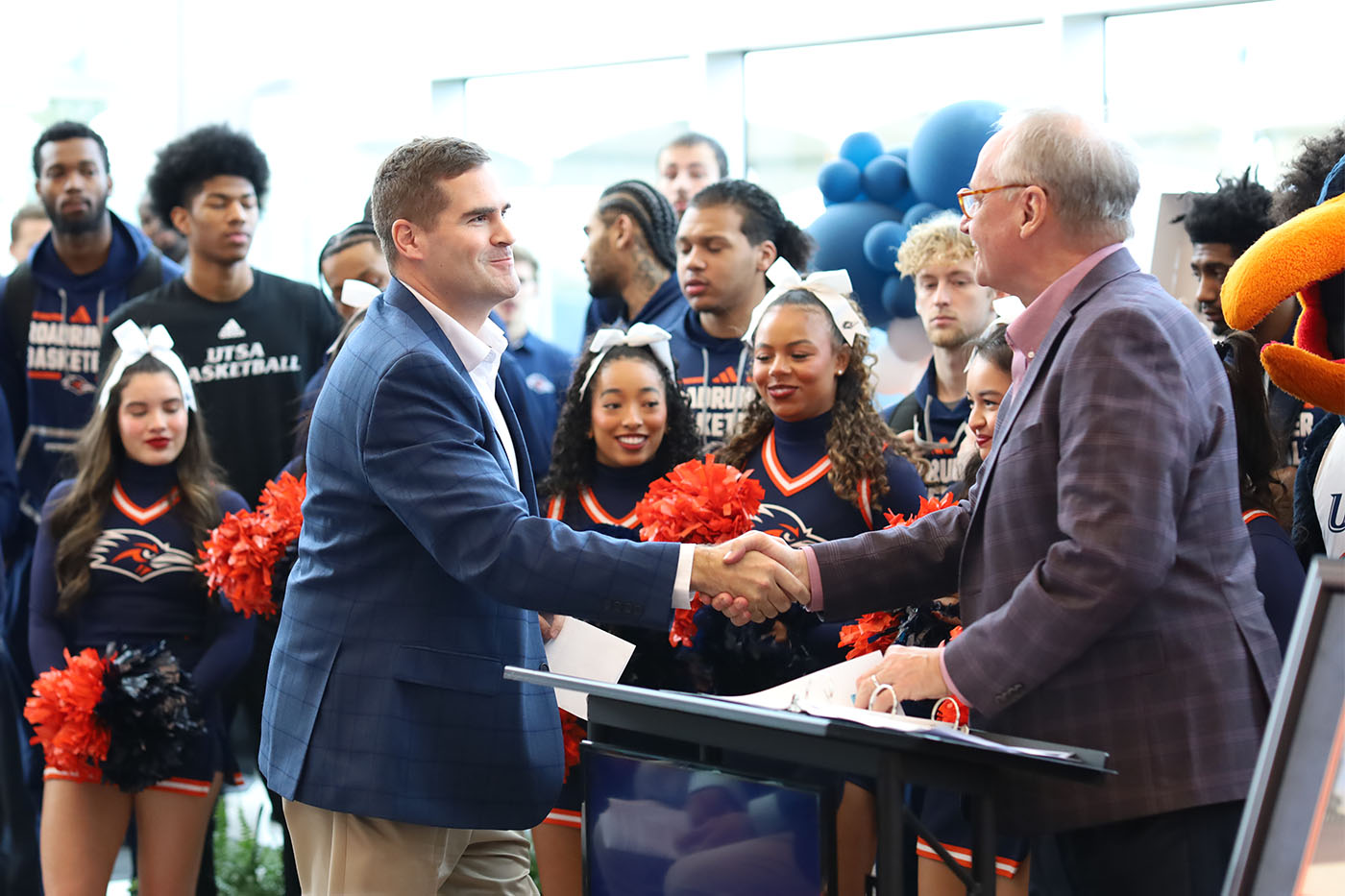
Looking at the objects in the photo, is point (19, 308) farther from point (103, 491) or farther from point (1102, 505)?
point (1102, 505)

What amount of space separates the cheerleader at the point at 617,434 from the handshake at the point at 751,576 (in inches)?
43.6

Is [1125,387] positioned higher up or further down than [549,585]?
higher up

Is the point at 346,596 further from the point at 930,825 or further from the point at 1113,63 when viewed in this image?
the point at 1113,63

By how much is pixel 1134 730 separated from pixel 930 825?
4.27 ft

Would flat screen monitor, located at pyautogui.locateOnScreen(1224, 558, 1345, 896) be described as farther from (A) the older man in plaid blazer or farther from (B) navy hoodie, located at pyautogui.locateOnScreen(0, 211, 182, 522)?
(B) navy hoodie, located at pyautogui.locateOnScreen(0, 211, 182, 522)

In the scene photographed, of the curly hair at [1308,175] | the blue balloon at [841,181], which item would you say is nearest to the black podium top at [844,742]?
the curly hair at [1308,175]

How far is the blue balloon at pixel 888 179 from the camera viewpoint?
20.0 feet

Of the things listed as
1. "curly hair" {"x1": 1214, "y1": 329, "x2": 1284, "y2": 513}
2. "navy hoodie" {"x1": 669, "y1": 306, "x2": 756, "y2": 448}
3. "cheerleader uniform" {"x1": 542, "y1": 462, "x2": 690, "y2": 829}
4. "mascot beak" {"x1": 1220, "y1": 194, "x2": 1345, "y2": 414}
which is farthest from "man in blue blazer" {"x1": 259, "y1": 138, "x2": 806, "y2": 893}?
"navy hoodie" {"x1": 669, "y1": 306, "x2": 756, "y2": 448}

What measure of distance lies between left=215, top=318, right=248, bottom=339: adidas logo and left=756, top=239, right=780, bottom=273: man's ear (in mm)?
1931

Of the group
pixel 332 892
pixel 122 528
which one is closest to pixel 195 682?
pixel 122 528

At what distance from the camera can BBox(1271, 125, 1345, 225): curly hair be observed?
10.8 ft

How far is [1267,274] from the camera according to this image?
2.20 meters

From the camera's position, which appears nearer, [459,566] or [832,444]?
[459,566]

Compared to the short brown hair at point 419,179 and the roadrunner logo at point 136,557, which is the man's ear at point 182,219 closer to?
the roadrunner logo at point 136,557
